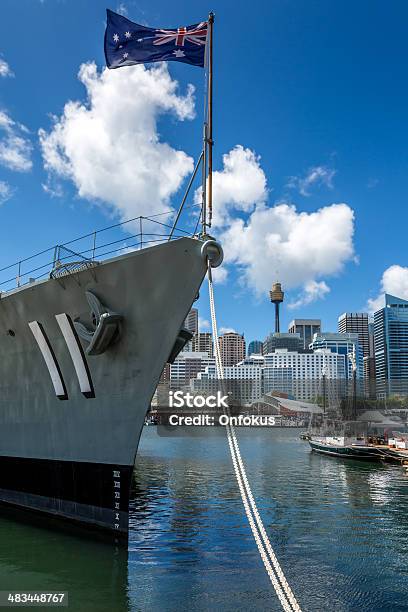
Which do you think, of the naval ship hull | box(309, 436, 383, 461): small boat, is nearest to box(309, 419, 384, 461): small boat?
box(309, 436, 383, 461): small boat

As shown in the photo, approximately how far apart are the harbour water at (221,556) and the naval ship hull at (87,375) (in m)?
1.14

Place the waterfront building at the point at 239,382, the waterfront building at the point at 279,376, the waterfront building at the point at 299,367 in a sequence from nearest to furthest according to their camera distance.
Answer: the waterfront building at the point at 239,382 → the waterfront building at the point at 279,376 → the waterfront building at the point at 299,367

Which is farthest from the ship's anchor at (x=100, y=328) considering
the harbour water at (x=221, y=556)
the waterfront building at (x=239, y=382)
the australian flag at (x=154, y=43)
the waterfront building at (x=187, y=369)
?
the waterfront building at (x=187, y=369)

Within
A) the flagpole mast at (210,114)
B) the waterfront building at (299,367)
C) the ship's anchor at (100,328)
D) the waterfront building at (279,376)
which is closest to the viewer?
the flagpole mast at (210,114)

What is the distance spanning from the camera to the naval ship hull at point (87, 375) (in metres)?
11.4

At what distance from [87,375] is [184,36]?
8.04 meters

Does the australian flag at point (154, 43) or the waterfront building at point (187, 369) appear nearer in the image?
the australian flag at point (154, 43)

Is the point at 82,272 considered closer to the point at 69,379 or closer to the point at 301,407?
the point at 69,379

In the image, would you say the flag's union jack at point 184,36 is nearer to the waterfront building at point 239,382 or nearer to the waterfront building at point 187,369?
the waterfront building at point 239,382

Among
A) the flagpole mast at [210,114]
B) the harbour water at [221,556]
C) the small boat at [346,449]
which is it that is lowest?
the small boat at [346,449]

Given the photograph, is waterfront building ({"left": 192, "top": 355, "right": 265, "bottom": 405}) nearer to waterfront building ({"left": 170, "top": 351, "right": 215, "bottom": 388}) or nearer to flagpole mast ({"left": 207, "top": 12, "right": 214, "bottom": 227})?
waterfront building ({"left": 170, "top": 351, "right": 215, "bottom": 388})

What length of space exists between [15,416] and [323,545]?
9.20 m

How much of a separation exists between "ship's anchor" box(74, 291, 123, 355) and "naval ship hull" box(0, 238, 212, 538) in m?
0.16

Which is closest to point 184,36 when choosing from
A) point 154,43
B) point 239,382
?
point 154,43
